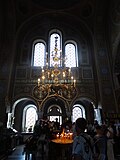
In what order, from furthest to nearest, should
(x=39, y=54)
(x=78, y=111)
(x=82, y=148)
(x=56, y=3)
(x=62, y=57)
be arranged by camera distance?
1. (x=78, y=111)
2. (x=39, y=54)
3. (x=56, y=3)
4. (x=62, y=57)
5. (x=82, y=148)

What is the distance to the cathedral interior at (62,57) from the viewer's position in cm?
1302

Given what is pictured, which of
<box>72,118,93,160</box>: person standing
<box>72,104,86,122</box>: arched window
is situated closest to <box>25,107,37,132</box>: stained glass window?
<box>72,104,86,122</box>: arched window

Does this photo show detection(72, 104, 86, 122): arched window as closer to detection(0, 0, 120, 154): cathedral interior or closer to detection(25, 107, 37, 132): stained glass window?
detection(0, 0, 120, 154): cathedral interior

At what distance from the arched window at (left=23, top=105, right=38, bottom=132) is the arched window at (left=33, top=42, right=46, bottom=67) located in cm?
518

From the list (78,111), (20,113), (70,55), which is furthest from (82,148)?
(78,111)

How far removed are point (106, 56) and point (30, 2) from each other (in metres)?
9.59

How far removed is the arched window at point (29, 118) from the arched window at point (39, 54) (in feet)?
17.0

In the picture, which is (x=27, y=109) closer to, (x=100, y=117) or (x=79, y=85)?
(x=79, y=85)

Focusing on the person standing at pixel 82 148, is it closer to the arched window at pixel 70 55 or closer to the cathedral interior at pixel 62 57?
the cathedral interior at pixel 62 57

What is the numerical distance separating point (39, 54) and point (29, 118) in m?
7.15

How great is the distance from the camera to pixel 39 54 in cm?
1619

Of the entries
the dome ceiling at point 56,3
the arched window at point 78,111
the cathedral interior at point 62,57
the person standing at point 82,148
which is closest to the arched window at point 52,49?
the cathedral interior at point 62,57

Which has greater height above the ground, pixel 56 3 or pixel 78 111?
pixel 56 3

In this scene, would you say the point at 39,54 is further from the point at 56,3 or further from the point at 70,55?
the point at 56,3
